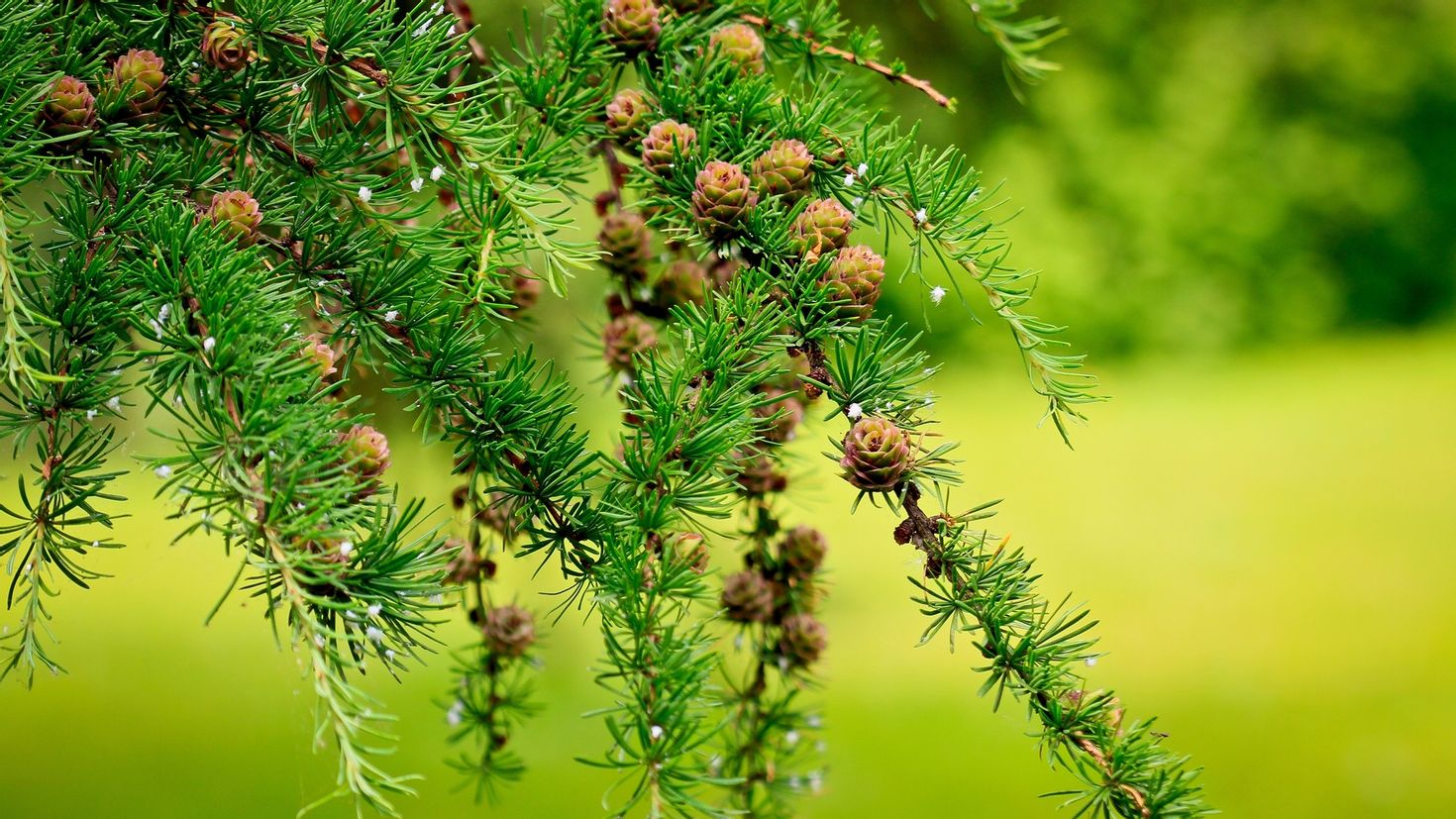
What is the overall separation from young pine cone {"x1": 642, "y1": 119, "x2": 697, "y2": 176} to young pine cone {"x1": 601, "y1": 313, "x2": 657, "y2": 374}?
144 mm

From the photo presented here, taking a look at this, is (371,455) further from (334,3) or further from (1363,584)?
(1363,584)

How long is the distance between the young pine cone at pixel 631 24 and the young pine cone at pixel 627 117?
0.02 meters

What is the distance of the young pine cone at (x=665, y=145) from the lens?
0.46 meters

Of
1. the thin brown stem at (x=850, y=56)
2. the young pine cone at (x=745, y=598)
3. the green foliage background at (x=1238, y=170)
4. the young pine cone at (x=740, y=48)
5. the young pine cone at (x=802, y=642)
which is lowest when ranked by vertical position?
the young pine cone at (x=802, y=642)

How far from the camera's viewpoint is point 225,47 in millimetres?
439

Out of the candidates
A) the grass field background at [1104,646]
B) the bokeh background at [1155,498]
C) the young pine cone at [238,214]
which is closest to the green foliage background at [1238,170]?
the bokeh background at [1155,498]

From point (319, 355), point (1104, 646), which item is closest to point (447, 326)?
point (319, 355)

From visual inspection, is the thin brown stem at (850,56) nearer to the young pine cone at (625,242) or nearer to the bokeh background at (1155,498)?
the young pine cone at (625,242)

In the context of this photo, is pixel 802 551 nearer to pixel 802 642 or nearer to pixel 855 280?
pixel 802 642

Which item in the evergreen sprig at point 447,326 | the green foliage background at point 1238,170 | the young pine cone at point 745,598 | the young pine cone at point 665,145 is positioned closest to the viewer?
the evergreen sprig at point 447,326

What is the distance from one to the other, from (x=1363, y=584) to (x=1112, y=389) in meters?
1.40

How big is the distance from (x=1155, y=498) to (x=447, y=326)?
3.36 meters

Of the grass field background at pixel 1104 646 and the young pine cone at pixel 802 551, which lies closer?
the young pine cone at pixel 802 551

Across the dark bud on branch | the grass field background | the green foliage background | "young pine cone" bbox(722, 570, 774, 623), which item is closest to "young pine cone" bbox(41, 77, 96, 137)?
the dark bud on branch
